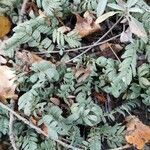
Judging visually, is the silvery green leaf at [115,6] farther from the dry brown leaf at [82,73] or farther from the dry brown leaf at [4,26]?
the dry brown leaf at [4,26]

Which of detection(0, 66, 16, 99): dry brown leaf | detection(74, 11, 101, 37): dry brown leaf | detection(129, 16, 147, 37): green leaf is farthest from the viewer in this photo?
detection(74, 11, 101, 37): dry brown leaf

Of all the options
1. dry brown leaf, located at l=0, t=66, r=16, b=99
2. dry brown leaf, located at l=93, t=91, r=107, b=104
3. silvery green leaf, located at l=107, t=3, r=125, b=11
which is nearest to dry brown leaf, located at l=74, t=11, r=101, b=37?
silvery green leaf, located at l=107, t=3, r=125, b=11

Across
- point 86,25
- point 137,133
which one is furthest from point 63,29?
point 137,133

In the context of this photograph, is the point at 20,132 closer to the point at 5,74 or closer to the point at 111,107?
the point at 5,74

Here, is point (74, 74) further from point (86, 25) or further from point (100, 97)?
point (86, 25)

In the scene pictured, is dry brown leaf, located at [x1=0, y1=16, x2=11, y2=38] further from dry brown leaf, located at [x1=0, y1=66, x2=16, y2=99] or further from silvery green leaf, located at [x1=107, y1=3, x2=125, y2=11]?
silvery green leaf, located at [x1=107, y1=3, x2=125, y2=11]

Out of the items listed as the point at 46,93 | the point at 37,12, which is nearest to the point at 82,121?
the point at 46,93
